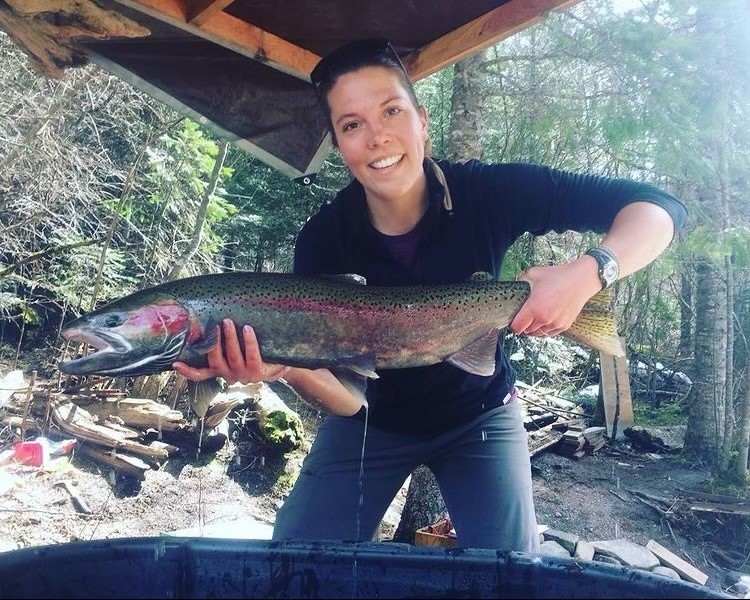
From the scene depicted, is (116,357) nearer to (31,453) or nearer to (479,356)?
(479,356)

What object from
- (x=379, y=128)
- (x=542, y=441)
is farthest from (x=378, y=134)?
(x=542, y=441)

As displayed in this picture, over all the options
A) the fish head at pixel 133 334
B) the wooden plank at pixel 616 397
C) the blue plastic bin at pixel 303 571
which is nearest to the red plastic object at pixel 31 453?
the fish head at pixel 133 334

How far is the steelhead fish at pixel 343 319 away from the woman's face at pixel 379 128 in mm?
596

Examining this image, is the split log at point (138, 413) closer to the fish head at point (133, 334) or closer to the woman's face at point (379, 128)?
the fish head at point (133, 334)

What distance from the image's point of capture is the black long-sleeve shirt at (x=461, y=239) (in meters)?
3.46

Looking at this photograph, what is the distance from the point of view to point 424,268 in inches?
140

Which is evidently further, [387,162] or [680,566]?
[680,566]

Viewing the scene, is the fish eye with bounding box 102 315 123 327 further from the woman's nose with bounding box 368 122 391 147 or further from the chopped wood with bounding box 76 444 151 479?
the chopped wood with bounding box 76 444 151 479

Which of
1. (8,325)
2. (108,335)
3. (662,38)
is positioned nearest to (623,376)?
(662,38)

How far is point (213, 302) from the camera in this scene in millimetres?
3025

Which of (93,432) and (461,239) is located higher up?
(461,239)

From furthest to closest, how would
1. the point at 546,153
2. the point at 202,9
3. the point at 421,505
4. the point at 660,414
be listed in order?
the point at 660,414, the point at 546,153, the point at 421,505, the point at 202,9

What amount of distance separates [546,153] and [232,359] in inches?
363

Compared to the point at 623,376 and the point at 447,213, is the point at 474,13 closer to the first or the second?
the point at 447,213
